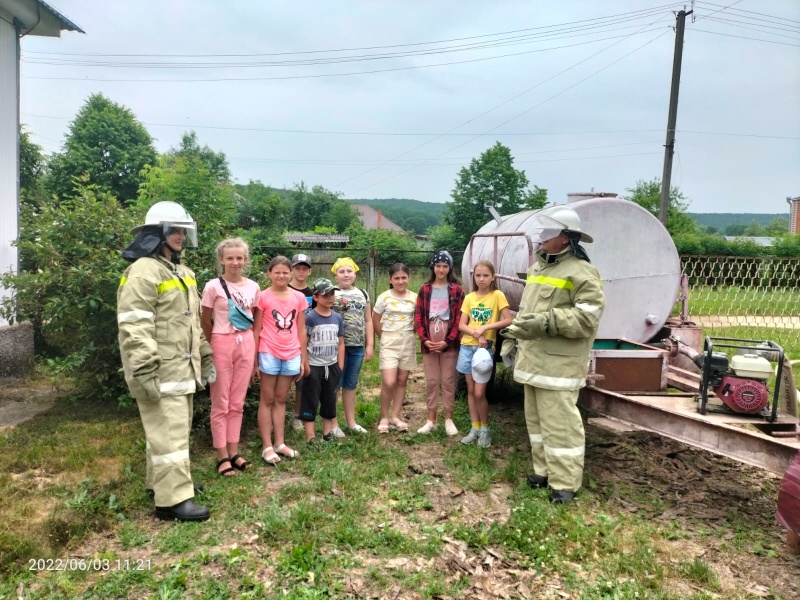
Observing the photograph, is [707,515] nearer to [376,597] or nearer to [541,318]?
[541,318]

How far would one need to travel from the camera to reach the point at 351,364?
5.67 m

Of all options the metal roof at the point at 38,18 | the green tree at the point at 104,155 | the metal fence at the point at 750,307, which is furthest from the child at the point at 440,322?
the green tree at the point at 104,155

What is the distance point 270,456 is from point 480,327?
2.23m

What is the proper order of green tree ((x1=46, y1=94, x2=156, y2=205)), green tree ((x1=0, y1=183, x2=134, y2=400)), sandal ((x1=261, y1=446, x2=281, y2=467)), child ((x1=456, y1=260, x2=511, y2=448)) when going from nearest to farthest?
sandal ((x1=261, y1=446, x2=281, y2=467)) → child ((x1=456, y1=260, x2=511, y2=448)) → green tree ((x1=0, y1=183, x2=134, y2=400)) → green tree ((x1=46, y1=94, x2=156, y2=205))

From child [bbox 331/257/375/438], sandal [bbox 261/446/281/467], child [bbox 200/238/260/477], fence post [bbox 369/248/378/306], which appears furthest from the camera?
fence post [bbox 369/248/378/306]

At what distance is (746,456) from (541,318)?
1591mm

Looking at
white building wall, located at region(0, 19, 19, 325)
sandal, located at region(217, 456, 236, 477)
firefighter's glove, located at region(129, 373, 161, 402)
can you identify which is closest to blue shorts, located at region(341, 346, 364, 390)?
sandal, located at region(217, 456, 236, 477)

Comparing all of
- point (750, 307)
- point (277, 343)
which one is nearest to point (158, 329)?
point (277, 343)

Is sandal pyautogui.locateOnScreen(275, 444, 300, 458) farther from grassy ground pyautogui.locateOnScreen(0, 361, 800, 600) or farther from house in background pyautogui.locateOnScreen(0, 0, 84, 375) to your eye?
house in background pyautogui.locateOnScreen(0, 0, 84, 375)

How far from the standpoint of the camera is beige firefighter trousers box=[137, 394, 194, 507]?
12.8ft

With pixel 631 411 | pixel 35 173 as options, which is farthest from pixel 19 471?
pixel 35 173
